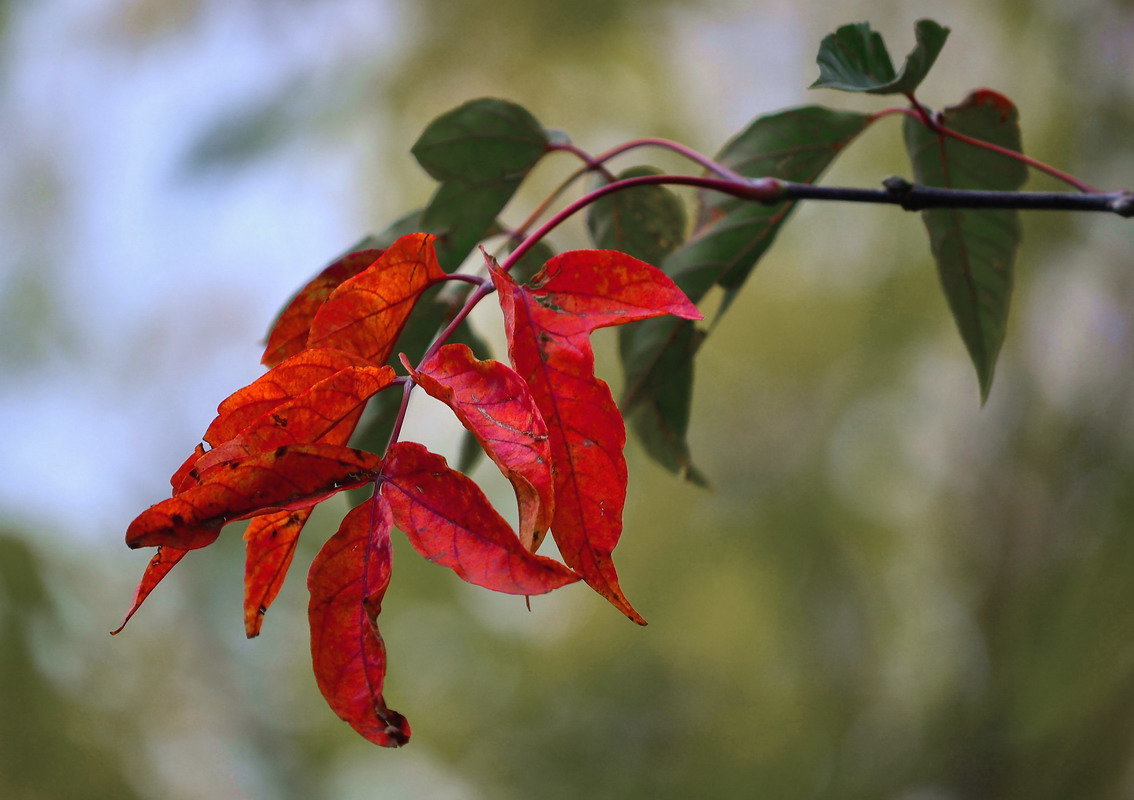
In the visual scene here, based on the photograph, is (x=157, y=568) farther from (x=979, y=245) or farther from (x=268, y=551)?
(x=979, y=245)

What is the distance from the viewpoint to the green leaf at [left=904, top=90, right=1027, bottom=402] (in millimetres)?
333

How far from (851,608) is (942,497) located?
23 centimetres

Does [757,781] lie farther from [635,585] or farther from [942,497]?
[942,497]

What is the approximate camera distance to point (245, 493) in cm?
16

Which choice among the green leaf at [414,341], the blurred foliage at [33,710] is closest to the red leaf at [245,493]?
the green leaf at [414,341]

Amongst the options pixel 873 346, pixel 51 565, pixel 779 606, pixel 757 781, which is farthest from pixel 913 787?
pixel 51 565

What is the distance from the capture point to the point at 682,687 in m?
1.54

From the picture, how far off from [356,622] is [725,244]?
0.69 ft

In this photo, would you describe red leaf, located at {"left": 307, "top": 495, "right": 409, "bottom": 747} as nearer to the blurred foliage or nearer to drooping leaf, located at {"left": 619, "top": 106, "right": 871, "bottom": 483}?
drooping leaf, located at {"left": 619, "top": 106, "right": 871, "bottom": 483}

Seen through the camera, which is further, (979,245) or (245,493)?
(979,245)

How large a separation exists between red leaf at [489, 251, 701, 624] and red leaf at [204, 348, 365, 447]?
0.04 metres

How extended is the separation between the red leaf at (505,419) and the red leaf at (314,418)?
0.04 ft

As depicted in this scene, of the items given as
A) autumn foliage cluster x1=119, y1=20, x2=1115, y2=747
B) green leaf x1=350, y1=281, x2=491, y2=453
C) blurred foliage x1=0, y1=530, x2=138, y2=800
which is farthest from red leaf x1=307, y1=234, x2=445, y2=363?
blurred foliage x1=0, y1=530, x2=138, y2=800

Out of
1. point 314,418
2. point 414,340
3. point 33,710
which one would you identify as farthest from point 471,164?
point 33,710
